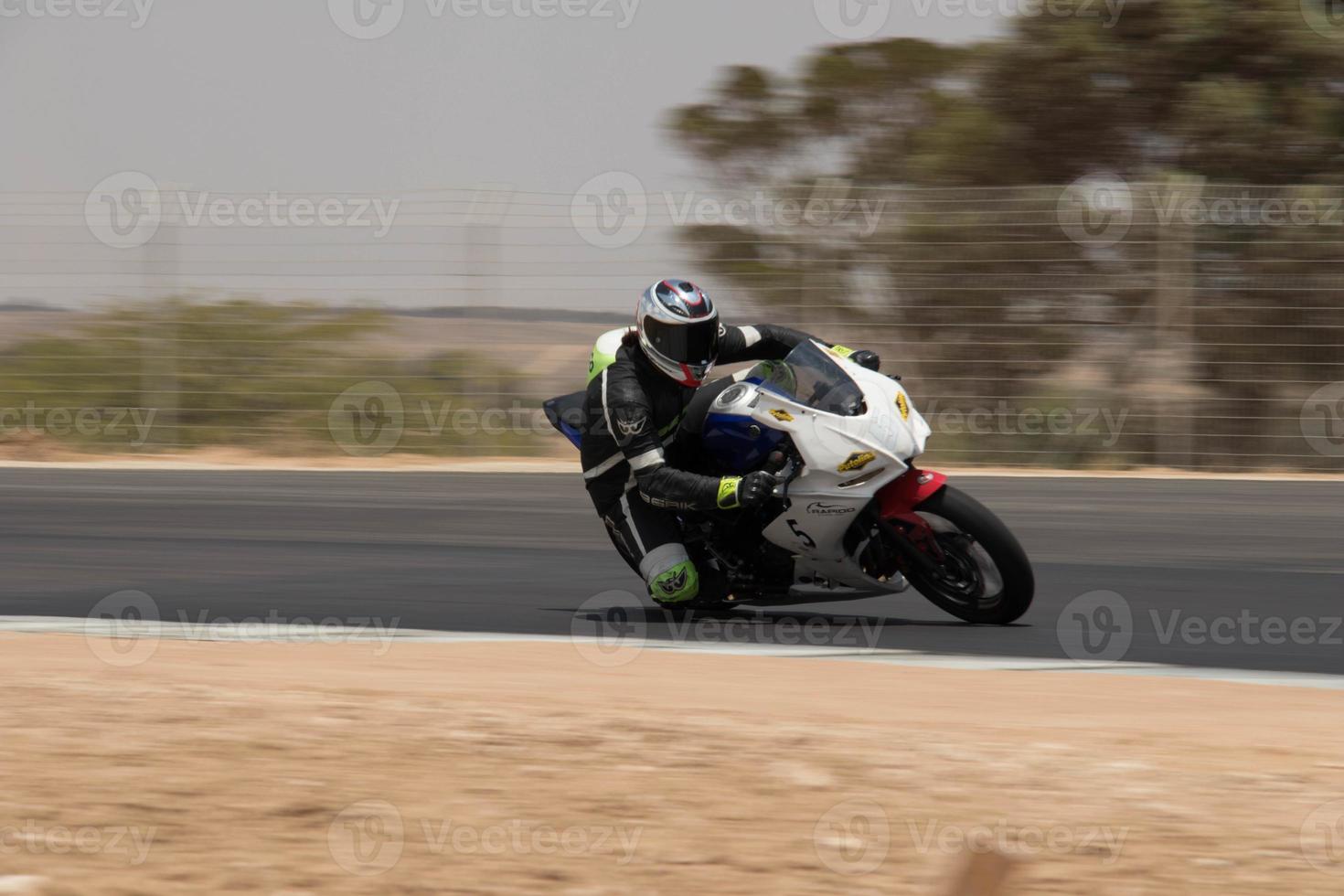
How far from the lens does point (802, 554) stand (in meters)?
7.58

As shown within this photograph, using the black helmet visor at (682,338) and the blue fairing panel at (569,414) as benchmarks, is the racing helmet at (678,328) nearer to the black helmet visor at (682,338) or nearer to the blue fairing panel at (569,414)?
the black helmet visor at (682,338)

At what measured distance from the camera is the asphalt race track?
299 inches

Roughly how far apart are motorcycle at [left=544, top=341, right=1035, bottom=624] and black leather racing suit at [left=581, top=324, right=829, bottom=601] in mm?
147

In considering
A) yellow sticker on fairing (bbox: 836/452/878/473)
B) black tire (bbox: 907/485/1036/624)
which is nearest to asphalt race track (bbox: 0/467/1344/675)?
black tire (bbox: 907/485/1036/624)

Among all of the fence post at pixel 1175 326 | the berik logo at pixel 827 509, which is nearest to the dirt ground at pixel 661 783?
the berik logo at pixel 827 509

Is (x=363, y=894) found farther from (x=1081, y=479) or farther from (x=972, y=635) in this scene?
(x=1081, y=479)

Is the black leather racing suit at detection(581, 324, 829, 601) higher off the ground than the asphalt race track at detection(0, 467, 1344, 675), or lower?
higher

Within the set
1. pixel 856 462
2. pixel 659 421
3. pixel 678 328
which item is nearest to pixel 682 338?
pixel 678 328

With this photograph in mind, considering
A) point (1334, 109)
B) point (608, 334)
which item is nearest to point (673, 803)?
point (608, 334)

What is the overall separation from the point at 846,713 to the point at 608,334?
268cm

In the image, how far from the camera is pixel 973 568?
736 centimetres

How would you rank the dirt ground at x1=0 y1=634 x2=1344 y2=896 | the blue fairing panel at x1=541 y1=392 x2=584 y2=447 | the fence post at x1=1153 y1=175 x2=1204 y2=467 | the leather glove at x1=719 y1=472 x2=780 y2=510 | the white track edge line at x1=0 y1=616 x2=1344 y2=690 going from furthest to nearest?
the fence post at x1=1153 y1=175 x2=1204 y2=467 < the blue fairing panel at x1=541 y1=392 x2=584 y2=447 < the leather glove at x1=719 y1=472 x2=780 y2=510 < the white track edge line at x1=0 y1=616 x2=1344 y2=690 < the dirt ground at x1=0 y1=634 x2=1344 y2=896

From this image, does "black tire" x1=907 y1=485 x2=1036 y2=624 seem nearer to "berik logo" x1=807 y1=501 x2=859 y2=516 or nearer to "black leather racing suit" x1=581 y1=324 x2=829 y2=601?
"berik logo" x1=807 y1=501 x2=859 y2=516

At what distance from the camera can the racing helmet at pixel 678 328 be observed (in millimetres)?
7492
